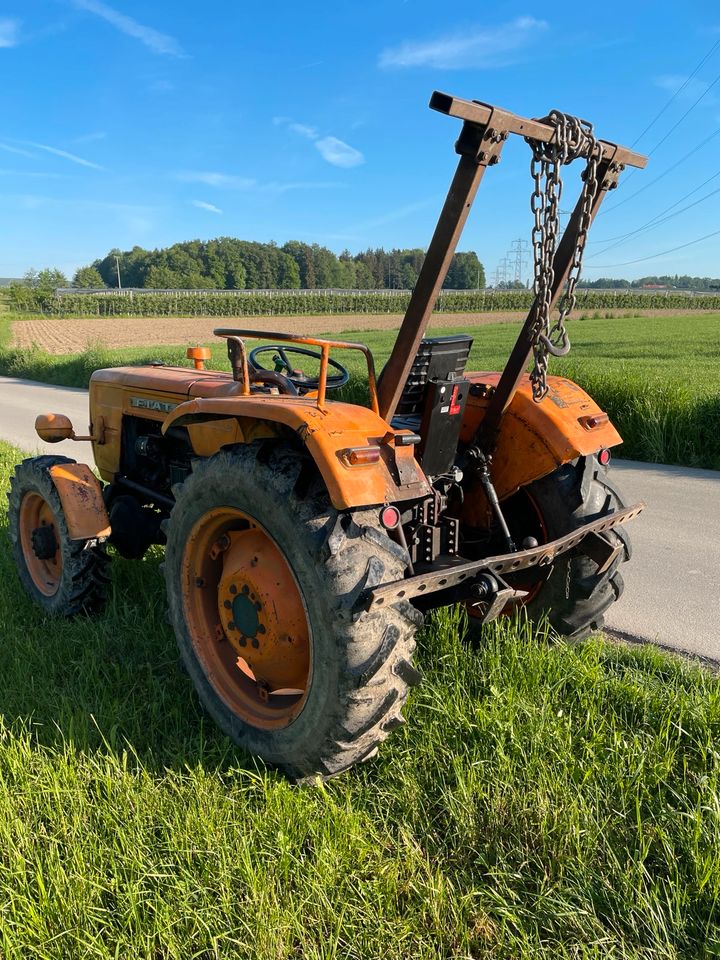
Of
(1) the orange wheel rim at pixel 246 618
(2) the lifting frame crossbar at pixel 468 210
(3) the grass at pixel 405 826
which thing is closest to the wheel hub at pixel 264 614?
(1) the orange wheel rim at pixel 246 618

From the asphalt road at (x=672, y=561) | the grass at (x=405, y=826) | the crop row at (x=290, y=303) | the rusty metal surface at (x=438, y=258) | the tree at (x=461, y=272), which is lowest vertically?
the grass at (x=405, y=826)

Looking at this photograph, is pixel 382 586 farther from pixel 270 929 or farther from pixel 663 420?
pixel 663 420

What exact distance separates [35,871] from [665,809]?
182 centimetres

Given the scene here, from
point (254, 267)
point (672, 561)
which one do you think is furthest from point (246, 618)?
point (254, 267)

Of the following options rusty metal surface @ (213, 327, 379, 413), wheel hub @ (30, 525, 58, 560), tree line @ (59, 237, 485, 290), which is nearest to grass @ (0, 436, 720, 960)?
wheel hub @ (30, 525, 58, 560)

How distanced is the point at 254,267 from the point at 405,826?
105201 millimetres

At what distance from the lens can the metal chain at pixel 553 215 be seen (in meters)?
2.06

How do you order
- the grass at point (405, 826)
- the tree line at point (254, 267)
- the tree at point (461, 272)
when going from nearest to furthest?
the grass at point (405, 826) → the tree at point (461, 272) → the tree line at point (254, 267)

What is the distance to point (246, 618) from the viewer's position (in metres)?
2.49

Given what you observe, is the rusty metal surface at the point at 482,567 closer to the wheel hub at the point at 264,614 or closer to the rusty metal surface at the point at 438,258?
the wheel hub at the point at 264,614

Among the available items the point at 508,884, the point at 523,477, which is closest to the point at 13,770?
the point at 508,884

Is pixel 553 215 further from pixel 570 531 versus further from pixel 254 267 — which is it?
pixel 254 267

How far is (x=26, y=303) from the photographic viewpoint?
6378 centimetres

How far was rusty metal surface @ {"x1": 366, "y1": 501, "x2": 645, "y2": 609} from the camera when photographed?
2.01 m
